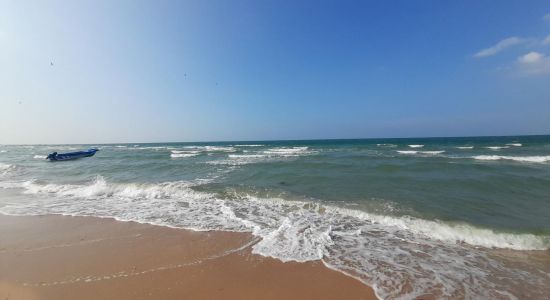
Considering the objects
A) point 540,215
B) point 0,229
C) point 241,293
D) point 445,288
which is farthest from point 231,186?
point 540,215

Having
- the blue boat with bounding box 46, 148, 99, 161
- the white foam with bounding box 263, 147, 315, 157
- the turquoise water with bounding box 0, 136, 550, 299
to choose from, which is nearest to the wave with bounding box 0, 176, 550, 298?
the turquoise water with bounding box 0, 136, 550, 299

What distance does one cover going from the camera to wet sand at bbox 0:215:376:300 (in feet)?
12.7

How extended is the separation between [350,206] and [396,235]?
2.33 m

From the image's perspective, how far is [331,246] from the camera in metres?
5.60

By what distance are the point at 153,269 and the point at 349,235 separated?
4.34 metres

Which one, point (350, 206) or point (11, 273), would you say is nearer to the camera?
point (11, 273)

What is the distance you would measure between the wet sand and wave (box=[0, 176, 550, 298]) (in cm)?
49

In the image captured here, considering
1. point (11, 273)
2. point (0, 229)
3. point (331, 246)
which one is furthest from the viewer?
point (0, 229)

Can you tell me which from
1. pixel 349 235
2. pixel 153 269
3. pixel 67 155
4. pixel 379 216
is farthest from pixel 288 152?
pixel 153 269

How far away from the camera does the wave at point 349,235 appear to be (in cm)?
430

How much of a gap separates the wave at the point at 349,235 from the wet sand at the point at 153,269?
49cm

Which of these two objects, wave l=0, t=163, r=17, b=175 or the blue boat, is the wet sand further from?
the blue boat

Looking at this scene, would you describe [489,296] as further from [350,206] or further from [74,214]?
[74,214]

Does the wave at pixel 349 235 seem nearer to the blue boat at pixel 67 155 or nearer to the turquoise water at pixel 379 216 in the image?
the turquoise water at pixel 379 216
